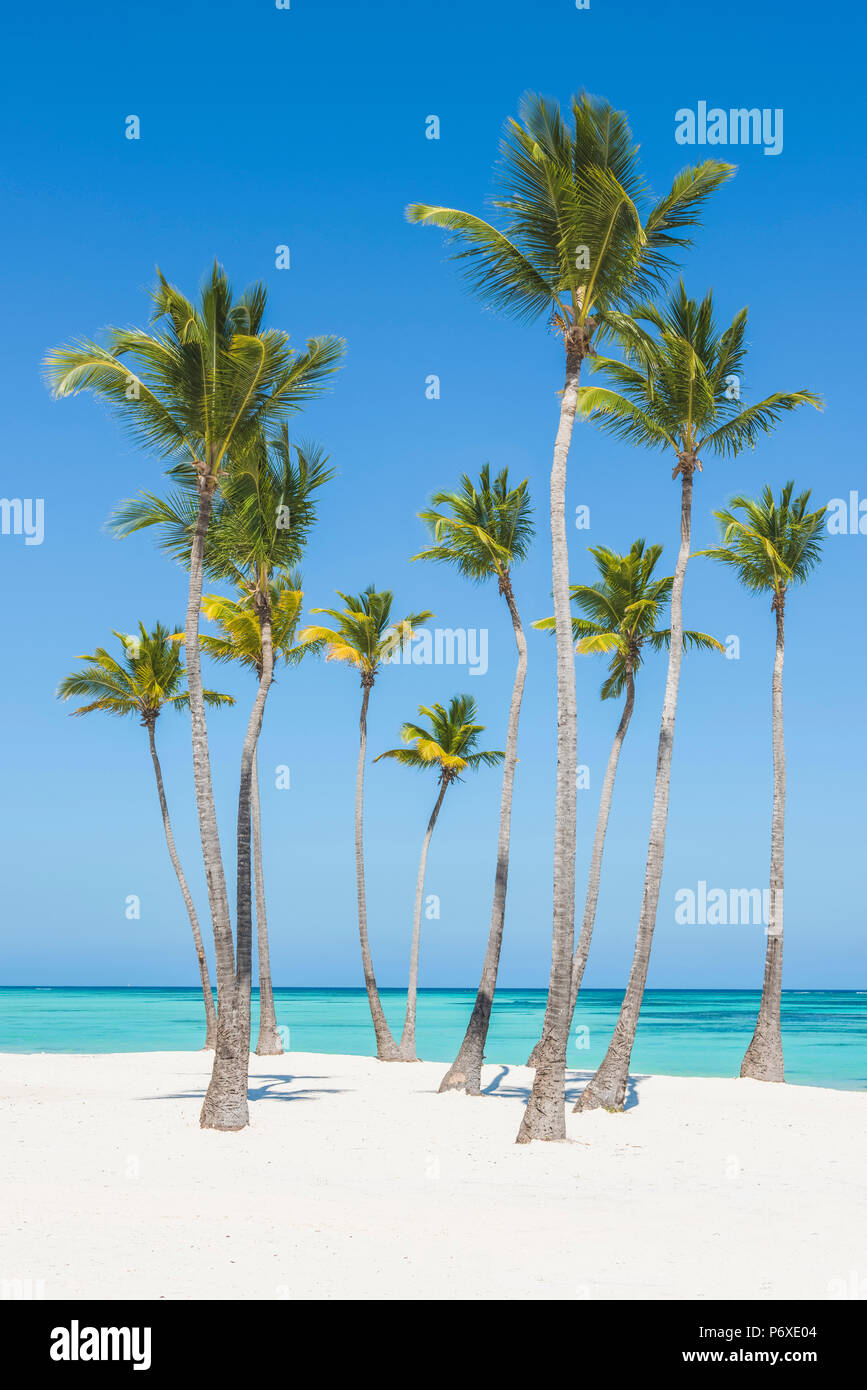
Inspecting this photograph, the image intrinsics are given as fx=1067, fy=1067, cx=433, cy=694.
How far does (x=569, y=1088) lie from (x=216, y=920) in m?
9.40

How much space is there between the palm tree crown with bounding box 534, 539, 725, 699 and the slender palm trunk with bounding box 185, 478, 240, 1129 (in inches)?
331

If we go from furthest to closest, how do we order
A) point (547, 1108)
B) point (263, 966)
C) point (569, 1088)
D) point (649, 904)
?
point (263, 966) → point (569, 1088) → point (649, 904) → point (547, 1108)

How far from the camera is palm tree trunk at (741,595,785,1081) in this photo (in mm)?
21719

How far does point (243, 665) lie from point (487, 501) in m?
8.26

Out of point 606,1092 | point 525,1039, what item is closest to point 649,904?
point 606,1092

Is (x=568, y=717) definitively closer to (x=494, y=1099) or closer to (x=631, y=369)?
(x=631, y=369)

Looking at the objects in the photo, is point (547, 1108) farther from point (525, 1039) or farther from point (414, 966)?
point (525, 1039)

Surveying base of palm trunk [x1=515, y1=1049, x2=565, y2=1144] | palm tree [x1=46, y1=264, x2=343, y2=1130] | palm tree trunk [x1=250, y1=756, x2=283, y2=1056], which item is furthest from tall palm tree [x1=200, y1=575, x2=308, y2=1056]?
base of palm trunk [x1=515, y1=1049, x2=565, y2=1144]

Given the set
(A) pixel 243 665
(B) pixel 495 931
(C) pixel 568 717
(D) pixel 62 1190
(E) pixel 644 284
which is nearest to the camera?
(D) pixel 62 1190

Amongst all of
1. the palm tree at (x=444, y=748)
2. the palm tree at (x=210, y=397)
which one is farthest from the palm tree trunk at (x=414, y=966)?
the palm tree at (x=210, y=397)

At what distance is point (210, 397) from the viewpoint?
1418cm

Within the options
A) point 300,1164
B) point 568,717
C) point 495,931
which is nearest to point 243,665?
point 495,931

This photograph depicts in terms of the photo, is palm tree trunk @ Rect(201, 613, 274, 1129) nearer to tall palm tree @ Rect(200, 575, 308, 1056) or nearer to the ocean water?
tall palm tree @ Rect(200, 575, 308, 1056)
